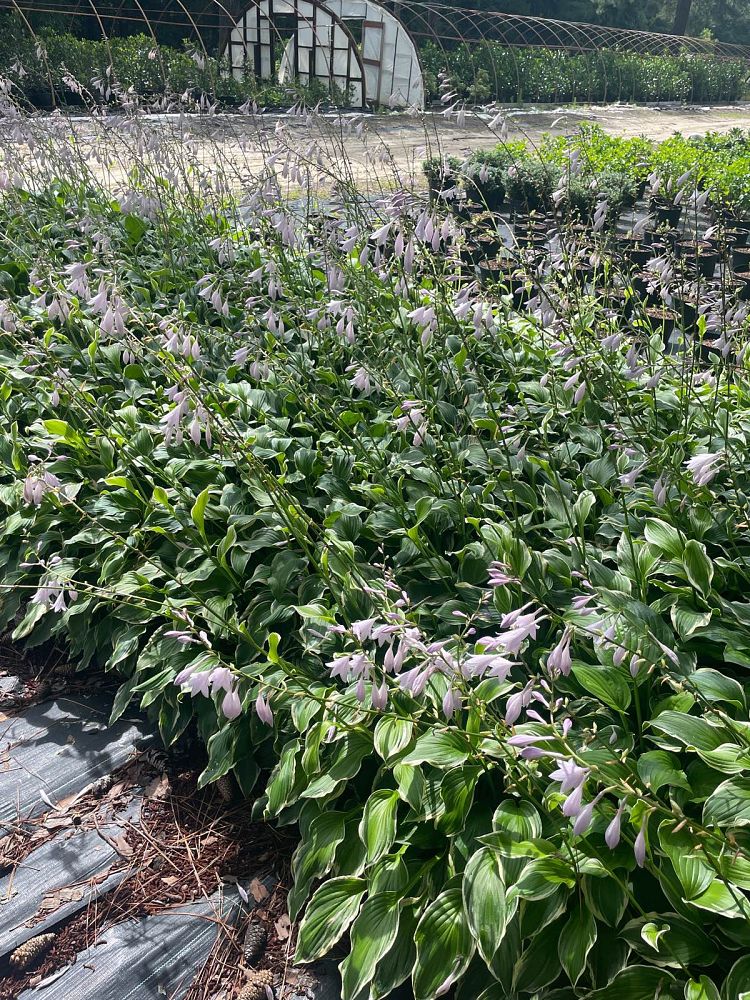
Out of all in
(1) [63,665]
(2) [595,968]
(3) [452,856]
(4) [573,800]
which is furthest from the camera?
(1) [63,665]

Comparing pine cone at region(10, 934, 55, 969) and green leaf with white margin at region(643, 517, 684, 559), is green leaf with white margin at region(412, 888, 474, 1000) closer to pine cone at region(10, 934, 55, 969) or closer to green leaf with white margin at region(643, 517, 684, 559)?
pine cone at region(10, 934, 55, 969)

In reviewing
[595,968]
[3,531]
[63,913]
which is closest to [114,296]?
[3,531]

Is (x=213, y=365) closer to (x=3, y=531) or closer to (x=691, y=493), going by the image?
(x=3, y=531)

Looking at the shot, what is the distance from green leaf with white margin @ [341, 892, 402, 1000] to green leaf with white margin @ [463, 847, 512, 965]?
0.70 feet

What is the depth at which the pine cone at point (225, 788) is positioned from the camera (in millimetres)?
2539

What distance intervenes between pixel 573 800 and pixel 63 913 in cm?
158

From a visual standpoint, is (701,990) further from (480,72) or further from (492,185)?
(480,72)

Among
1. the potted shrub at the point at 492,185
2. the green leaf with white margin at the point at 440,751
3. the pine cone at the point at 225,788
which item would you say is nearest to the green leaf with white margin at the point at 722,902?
the green leaf with white margin at the point at 440,751

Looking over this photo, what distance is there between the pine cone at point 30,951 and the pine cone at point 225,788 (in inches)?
23.1

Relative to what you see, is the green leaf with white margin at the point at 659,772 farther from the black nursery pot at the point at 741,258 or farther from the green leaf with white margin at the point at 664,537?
the black nursery pot at the point at 741,258

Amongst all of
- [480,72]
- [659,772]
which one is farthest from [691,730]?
[480,72]

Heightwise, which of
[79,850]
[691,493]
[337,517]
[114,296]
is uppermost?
[114,296]

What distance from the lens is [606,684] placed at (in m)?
2.07

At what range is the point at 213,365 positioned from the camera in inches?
160
